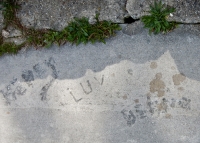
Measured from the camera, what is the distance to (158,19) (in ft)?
7.13

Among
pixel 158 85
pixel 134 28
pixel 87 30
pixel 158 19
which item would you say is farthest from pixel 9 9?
pixel 158 85

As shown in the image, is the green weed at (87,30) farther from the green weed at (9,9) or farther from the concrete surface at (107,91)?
the green weed at (9,9)

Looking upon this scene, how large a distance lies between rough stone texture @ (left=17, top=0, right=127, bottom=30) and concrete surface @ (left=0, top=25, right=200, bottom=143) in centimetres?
18

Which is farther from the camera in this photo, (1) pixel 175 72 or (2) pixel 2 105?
(2) pixel 2 105

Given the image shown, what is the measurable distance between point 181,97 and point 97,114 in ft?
2.10

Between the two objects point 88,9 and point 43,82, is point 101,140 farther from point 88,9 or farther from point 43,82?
point 88,9

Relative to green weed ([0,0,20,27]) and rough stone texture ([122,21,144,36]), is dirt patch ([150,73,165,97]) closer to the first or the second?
rough stone texture ([122,21,144,36])

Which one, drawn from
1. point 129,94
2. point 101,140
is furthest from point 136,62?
point 101,140

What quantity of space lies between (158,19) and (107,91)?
0.65 meters

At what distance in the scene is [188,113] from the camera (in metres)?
2.19

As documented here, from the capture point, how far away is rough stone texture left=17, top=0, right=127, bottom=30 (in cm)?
229

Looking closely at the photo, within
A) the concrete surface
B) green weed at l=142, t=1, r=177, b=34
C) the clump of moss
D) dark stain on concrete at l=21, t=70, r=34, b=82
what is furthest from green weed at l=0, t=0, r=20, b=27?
green weed at l=142, t=1, r=177, b=34

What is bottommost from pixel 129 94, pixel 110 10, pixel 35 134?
pixel 35 134

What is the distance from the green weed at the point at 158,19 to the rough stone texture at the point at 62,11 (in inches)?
7.8
